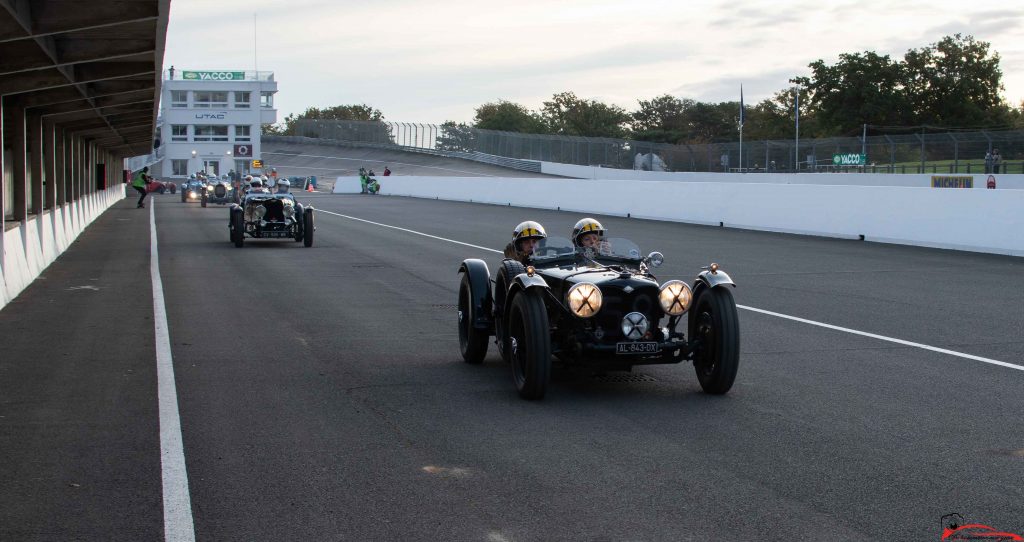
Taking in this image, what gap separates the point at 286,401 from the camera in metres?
7.80

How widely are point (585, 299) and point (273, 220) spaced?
17.8 metres

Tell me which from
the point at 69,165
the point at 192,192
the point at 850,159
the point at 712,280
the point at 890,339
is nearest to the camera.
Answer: the point at 712,280

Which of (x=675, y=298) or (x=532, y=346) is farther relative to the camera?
(x=675, y=298)

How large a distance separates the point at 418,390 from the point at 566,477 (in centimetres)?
259

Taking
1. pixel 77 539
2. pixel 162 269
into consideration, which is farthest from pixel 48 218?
pixel 77 539

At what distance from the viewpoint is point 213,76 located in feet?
389

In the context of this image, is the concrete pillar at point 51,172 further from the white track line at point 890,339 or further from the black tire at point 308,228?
the white track line at point 890,339

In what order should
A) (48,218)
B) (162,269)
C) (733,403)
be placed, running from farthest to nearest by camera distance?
1. (48,218)
2. (162,269)
3. (733,403)

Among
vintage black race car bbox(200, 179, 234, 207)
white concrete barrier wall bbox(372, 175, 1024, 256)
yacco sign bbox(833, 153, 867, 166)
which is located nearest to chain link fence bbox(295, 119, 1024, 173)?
yacco sign bbox(833, 153, 867, 166)

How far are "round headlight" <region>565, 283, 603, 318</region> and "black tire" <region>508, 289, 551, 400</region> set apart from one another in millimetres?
217

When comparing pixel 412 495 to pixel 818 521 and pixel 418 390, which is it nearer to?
pixel 818 521

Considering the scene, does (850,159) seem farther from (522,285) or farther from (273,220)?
(522,285)

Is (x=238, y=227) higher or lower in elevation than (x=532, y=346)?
higher

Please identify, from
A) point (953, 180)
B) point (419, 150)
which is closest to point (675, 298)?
point (953, 180)
